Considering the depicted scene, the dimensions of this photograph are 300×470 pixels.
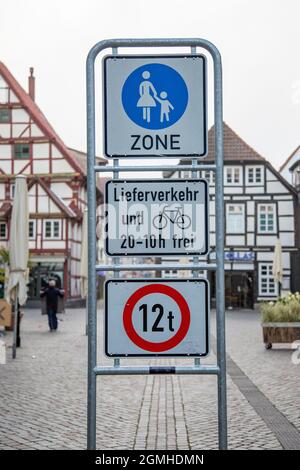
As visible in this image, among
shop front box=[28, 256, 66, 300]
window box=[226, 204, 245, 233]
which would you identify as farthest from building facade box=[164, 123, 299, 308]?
shop front box=[28, 256, 66, 300]

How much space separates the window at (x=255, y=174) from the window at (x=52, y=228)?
36.2 ft

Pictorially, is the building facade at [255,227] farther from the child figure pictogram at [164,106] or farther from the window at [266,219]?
the child figure pictogram at [164,106]

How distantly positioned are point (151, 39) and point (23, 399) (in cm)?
617

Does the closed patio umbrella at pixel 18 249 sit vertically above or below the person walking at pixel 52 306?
above

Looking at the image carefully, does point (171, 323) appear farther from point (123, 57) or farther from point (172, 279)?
point (123, 57)

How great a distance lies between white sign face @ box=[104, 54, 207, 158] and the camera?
11.8 feet

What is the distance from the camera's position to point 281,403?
28.0 feet

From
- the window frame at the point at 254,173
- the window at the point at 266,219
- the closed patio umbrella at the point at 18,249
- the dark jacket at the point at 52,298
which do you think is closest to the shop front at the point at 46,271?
the window at the point at 266,219

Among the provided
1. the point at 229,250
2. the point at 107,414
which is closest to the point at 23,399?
the point at 107,414

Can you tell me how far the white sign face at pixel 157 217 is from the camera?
3557 mm

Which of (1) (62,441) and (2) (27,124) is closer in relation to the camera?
(1) (62,441)

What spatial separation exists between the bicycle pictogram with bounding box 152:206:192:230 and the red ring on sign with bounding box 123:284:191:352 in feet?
Answer: 0.97

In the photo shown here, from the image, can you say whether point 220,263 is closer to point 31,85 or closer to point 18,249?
point 18,249
